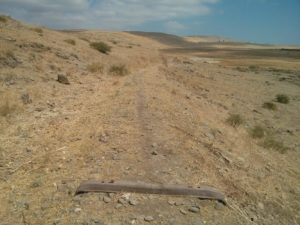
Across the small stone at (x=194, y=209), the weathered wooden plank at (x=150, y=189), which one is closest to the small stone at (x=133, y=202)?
the weathered wooden plank at (x=150, y=189)

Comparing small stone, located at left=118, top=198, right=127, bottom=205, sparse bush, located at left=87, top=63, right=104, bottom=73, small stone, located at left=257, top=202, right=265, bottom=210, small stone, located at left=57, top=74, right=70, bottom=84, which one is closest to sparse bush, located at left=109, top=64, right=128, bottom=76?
sparse bush, located at left=87, top=63, right=104, bottom=73

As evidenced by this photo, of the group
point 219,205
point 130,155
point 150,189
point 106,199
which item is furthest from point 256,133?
point 106,199

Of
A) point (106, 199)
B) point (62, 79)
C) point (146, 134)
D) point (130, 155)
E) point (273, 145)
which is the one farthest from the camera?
point (62, 79)

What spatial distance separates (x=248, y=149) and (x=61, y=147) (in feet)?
16.9

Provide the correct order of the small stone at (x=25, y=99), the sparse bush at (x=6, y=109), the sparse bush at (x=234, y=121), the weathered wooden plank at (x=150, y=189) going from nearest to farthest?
the weathered wooden plank at (x=150, y=189) → the sparse bush at (x=6, y=109) → the small stone at (x=25, y=99) → the sparse bush at (x=234, y=121)

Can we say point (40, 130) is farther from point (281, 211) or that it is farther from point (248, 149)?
point (281, 211)

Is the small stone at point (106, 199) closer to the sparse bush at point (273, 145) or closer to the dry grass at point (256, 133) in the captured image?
the sparse bush at point (273, 145)

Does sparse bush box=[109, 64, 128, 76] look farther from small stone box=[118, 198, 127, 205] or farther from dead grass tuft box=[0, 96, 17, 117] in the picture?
small stone box=[118, 198, 127, 205]

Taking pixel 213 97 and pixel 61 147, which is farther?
pixel 213 97

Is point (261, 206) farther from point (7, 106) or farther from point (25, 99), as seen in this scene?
point (25, 99)

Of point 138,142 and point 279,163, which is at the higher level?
point 138,142

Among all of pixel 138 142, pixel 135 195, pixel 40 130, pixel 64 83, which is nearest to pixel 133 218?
pixel 135 195

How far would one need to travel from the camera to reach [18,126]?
1039 cm

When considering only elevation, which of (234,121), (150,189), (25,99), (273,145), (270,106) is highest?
(150,189)
